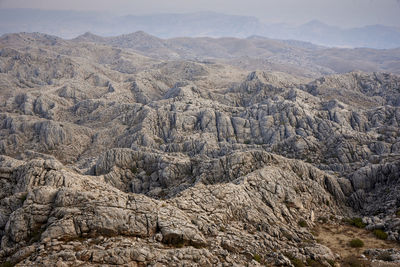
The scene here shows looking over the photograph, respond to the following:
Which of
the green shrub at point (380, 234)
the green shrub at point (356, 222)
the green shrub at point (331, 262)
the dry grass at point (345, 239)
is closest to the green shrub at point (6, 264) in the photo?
the green shrub at point (331, 262)

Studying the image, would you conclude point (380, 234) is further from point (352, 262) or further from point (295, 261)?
point (295, 261)

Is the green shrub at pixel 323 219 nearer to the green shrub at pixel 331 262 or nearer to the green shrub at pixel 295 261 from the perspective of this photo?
the green shrub at pixel 331 262

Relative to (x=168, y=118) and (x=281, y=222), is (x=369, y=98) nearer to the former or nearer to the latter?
(x=168, y=118)

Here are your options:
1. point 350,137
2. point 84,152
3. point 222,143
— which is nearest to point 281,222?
point 350,137

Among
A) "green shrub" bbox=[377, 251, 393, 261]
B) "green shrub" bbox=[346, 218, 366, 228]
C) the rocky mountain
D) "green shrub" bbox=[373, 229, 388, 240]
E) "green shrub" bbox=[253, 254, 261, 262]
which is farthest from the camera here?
"green shrub" bbox=[346, 218, 366, 228]

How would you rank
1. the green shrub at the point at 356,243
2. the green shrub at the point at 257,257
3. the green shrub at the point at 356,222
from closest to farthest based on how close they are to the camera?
the green shrub at the point at 257,257 < the green shrub at the point at 356,243 < the green shrub at the point at 356,222

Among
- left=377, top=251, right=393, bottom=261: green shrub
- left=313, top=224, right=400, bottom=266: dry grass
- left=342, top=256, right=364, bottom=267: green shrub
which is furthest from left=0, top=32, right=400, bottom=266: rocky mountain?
left=342, top=256, right=364, bottom=267: green shrub

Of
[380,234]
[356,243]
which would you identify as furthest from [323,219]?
[356,243]

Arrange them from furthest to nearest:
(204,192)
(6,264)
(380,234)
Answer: (204,192) → (380,234) → (6,264)

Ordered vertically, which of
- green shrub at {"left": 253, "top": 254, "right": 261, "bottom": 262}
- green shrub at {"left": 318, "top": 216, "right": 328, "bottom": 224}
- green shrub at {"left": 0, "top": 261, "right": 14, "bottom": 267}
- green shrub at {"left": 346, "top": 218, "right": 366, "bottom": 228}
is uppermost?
green shrub at {"left": 0, "top": 261, "right": 14, "bottom": 267}

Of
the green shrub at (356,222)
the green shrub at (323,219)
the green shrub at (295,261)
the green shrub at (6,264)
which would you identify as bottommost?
the green shrub at (323,219)

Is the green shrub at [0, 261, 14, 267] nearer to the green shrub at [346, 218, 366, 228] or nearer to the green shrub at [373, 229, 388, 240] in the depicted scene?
the green shrub at [373, 229, 388, 240]

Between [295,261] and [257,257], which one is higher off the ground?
[257,257]
